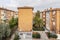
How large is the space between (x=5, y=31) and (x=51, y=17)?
11.3 m

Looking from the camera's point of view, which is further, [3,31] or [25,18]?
[25,18]

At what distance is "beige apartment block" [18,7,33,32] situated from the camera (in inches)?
851

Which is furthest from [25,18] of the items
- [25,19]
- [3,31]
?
[3,31]

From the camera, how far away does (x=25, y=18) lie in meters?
21.8

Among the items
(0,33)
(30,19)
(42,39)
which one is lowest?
(42,39)

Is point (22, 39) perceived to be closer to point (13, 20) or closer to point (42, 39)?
point (42, 39)

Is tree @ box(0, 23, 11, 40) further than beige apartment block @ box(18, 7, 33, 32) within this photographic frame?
No

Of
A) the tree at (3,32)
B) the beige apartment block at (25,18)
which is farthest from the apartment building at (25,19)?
the tree at (3,32)

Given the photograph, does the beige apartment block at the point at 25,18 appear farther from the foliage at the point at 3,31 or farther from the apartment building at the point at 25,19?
the foliage at the point at 3,31

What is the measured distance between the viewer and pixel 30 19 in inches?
860

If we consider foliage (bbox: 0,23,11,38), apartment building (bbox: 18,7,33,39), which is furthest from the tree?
apartment building (bbox: 18,7,33,39)

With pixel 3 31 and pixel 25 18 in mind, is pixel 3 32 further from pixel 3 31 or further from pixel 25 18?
pixel 25 18

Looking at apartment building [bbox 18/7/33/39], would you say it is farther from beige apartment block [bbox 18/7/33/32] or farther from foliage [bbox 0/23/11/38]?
foliage [bbox 0/23/11/38]

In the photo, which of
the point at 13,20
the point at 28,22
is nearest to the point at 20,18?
the point at 28,22
